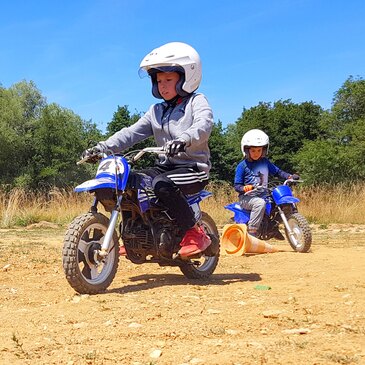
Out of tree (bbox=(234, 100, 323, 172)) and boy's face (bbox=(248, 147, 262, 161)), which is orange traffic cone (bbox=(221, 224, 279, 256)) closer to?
boy's face (bbox=(248, 147, 262, 161))

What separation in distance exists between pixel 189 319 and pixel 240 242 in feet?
14.2

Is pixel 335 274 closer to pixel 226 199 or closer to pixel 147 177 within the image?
pixel 147 177

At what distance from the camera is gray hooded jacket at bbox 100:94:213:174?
4574 mm

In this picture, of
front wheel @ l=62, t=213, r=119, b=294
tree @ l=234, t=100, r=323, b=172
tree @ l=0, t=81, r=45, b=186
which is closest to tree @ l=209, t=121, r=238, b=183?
tree @ l=234, t=100, r=323, b=172

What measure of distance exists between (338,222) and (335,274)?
999cm

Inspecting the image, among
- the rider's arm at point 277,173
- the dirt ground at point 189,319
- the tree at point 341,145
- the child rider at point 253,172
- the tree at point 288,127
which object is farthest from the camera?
the tree at point 288,127

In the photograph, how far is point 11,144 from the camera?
3888 cm

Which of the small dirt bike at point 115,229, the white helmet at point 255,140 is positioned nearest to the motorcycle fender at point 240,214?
the white helmet at point 255,140

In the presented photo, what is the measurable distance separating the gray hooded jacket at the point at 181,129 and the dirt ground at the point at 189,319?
1.06 m

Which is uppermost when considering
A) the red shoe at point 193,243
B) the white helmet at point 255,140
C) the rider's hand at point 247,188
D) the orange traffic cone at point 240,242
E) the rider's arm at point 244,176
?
the white helmet at point 255,140

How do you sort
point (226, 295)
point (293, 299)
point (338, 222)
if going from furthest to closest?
point (338, 222) < point (226, 295) < point (293, 299)

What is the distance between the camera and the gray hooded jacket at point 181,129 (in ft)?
15.0

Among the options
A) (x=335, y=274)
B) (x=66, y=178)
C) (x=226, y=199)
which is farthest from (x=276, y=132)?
(x=335, y=274)

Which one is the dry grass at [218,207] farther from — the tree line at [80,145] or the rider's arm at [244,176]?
the tree line at [80,145]
